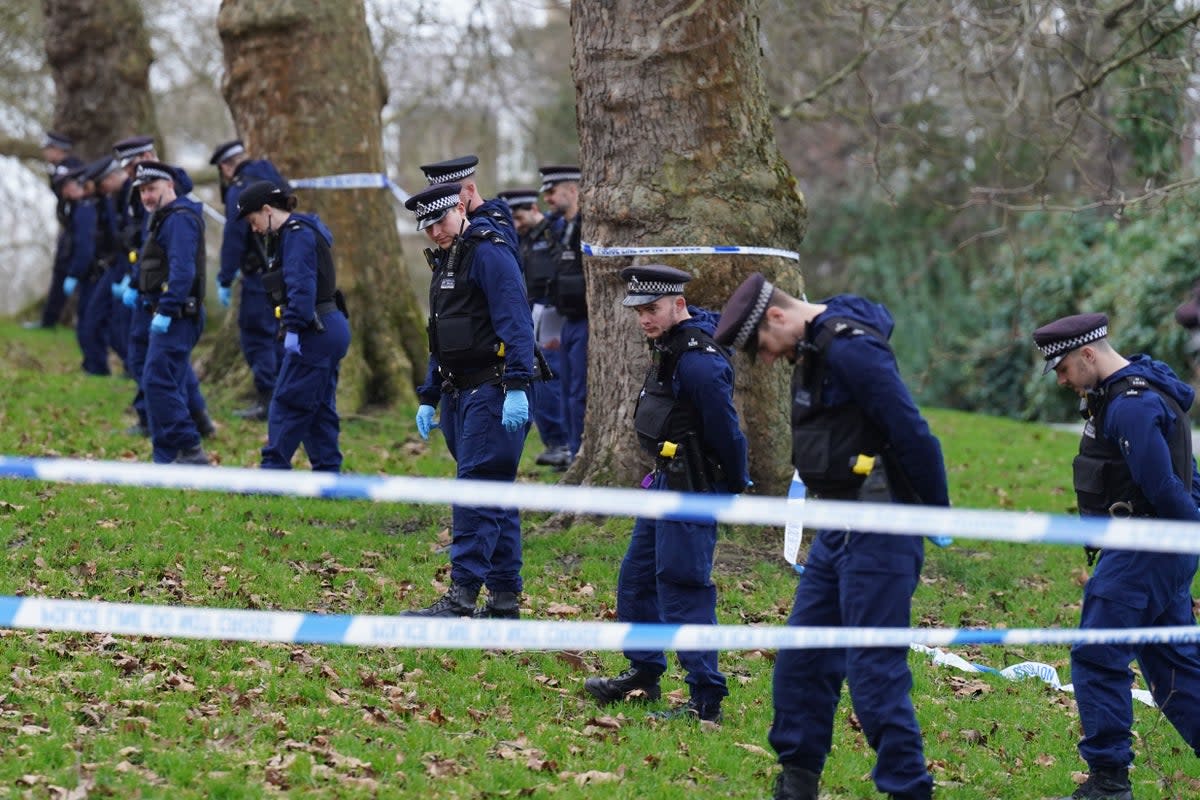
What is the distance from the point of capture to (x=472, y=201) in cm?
744

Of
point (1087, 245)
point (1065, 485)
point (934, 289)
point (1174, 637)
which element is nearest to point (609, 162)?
point (1174, 637)

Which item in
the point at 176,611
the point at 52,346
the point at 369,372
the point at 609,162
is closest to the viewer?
the point at 176,611

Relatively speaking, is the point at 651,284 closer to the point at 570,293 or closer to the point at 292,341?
the point at 292,341

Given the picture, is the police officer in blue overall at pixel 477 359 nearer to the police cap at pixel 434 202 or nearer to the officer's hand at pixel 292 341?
the police cap at pixel 434 202

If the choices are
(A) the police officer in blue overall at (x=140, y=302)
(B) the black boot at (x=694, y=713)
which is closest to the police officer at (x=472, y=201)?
(B) the black boot at (x=694, y=713)

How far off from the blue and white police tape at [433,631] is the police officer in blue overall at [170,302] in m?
5.17

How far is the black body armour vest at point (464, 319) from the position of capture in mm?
7152

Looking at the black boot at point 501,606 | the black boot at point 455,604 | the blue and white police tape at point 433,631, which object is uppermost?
the blue and white police tape at point 433,631

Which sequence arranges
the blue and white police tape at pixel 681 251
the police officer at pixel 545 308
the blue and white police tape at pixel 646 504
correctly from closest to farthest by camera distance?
the blue and white police tape at pixel 646 504, the blue and white police tape at pixel 681 251, the police officer at pixel 545 308

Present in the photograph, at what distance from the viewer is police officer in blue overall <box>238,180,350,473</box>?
9156mm

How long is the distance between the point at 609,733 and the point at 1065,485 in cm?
827

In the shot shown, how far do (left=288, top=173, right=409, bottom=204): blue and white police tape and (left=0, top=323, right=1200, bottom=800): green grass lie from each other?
3.13m

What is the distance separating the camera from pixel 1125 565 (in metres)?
5.85

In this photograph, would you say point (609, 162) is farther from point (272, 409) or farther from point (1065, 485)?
point (1065, 485)
